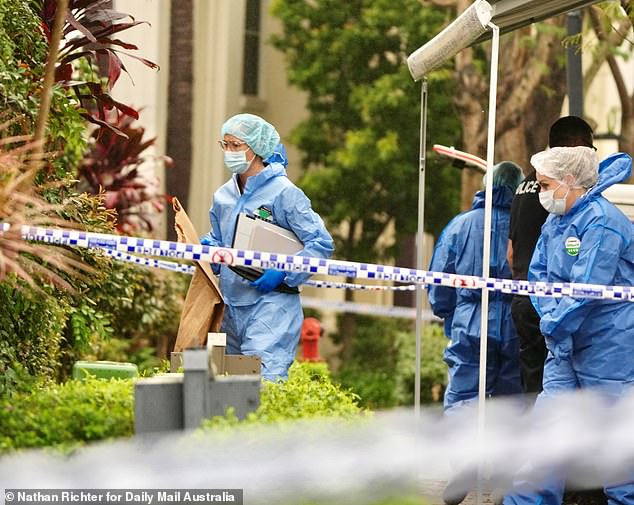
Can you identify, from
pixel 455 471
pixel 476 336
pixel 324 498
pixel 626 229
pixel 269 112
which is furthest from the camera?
pixel 269 112

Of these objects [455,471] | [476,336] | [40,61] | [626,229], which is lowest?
[455,471]

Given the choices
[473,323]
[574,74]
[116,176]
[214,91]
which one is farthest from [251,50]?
[473,323]

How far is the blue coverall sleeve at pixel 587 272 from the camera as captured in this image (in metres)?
6.97

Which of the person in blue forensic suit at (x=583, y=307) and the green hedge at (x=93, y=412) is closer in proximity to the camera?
the green hedge at (x=93, y=412)

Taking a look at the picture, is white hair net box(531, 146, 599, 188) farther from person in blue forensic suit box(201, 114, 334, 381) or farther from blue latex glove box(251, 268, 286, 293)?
blue latex glove box(251, 268, 286, 293)

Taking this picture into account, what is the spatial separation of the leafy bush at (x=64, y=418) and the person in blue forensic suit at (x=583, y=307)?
2202 mm

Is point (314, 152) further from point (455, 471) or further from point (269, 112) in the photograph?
point (455, 471)

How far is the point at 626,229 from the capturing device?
715cm

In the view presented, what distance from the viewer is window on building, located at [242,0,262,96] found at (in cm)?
2097

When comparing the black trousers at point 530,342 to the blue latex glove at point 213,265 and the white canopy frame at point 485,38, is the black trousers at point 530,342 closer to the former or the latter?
the white canopy frame at point 485,38

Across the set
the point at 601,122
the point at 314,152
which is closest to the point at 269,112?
the point at 314,152

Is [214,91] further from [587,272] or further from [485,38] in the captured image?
[587,272]

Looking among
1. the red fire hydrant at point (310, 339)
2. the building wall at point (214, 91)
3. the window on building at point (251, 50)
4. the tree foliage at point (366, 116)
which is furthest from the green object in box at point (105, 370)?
the window on building at point (251, 50)

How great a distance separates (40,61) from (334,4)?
11.8m
